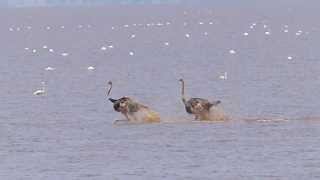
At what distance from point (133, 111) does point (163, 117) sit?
10.5 ft

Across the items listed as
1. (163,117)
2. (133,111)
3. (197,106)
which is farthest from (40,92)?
(197,106)

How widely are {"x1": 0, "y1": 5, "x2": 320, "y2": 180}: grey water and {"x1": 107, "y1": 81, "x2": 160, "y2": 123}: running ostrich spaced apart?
0.47 meters

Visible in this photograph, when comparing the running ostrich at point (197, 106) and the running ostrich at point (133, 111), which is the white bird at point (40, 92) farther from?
the running ostrich at point (197, 106)

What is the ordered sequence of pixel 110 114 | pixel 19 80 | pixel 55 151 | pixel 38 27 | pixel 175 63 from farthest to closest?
pixel 38 27
pixel 175 63
pixel 19 80
pixel 110 114
pixel 55 151

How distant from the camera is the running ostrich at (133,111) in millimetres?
45938

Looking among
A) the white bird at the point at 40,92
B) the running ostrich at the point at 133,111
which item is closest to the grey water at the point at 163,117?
the white bird at the point at 40,92

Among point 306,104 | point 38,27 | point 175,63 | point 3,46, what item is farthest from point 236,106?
point 38,27

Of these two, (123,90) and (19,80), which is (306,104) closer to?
(123,90)

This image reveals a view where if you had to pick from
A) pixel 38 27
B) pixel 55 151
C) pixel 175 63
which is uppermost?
pixel 38 27

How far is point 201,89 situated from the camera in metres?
63.2

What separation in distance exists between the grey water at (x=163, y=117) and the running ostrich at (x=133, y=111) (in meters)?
0.47

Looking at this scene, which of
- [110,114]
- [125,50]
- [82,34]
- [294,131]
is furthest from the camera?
[82,34]

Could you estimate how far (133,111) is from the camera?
46.4 metres

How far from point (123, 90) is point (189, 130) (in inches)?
758
